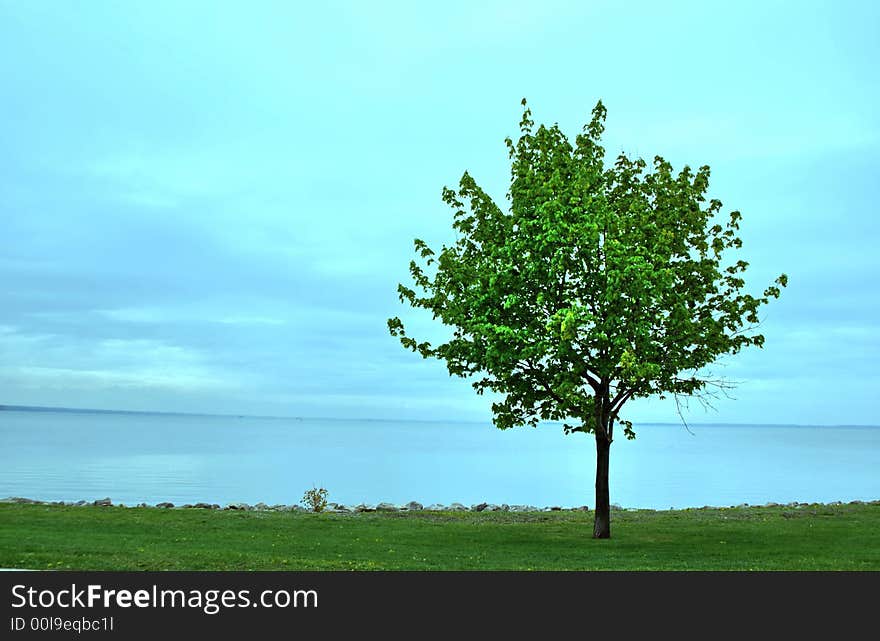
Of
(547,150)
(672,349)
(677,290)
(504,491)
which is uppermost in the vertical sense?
(547,150)

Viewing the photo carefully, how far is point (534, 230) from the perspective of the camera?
24.9m

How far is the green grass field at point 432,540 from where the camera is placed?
19484 millimetres

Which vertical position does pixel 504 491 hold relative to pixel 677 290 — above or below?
below

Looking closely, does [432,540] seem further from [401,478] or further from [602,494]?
[401,478]

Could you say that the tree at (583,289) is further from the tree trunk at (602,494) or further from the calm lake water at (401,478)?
the calm lake water at (401,478)

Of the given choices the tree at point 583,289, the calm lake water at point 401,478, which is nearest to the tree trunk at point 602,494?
the tree at point 583,289

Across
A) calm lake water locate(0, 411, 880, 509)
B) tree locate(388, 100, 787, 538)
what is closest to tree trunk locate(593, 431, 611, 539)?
tree locate(388, 100, 787, 538)

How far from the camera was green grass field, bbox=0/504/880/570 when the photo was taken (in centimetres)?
1948

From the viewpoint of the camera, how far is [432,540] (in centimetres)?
2567

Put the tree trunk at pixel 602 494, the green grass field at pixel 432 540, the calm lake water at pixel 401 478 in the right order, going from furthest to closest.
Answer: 1. the calm lake water at pixel 401 478
2. the tree trunk at pixel 602 494
3. the green grass field at pixel 432 540

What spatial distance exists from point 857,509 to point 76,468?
2837 inches
